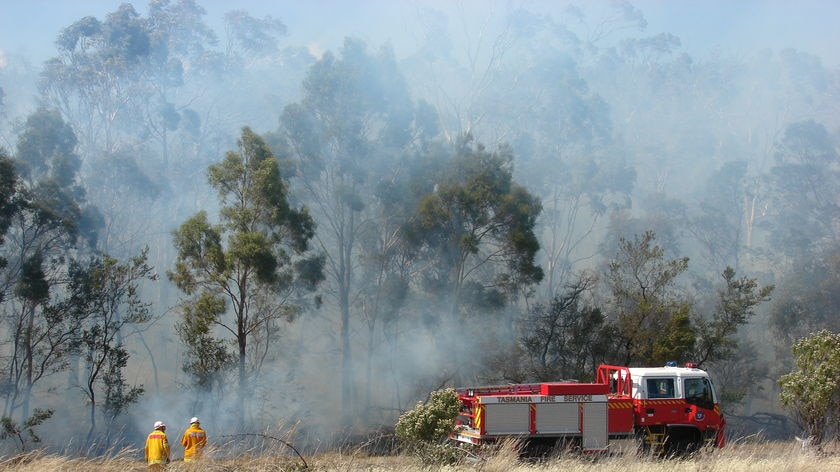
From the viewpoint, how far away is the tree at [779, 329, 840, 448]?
16.2 metres

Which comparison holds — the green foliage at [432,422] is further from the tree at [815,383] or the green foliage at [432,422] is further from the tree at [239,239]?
the tree at [239,239]

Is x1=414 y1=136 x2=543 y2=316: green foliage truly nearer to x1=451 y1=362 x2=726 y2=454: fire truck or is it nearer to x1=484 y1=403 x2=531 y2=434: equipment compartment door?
x1=451 y1=362 x2=726 y2=454: fire truck

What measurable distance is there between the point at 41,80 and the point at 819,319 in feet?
154

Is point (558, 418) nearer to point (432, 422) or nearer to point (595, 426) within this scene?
point (595, 426)

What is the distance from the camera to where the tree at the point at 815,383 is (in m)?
16.2

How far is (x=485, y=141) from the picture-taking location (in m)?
61.4

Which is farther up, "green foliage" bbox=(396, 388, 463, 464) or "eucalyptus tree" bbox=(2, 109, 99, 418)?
"eucalyptus tree" bbox=(2, 109, 99, 418)

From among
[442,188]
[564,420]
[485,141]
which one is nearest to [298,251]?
[442,188]

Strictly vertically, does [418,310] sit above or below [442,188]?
below

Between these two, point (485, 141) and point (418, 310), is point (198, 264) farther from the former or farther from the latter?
point (485, 141)

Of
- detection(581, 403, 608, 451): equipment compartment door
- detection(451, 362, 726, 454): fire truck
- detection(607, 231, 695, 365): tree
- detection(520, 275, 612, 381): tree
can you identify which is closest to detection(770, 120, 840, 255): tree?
detection(607, 231, 695, 365): tree

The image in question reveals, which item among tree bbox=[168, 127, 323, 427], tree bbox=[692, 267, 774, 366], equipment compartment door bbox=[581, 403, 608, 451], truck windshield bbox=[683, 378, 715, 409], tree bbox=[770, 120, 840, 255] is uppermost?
tree bbox=[770, 120, 840, 255]

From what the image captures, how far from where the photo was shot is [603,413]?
17094 mm

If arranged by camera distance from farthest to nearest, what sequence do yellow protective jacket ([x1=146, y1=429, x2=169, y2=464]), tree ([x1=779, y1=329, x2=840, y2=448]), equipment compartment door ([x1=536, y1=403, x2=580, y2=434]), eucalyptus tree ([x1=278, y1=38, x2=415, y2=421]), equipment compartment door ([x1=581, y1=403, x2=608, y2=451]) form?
eucalyptus tree ([x1=278, y1=38, x2=415, y2=421]) → equipment compartment door ([x1=581, y1=403, x2=608, y2=451]) → equipment compartment door ([x1=536, y1=403, x2=580, y2=434]) → tree ([x1=779, y1=329, x2=840, y2=448]) → yellow protective jacket ([x1=146, y1=429, x2=169, y2=464])
